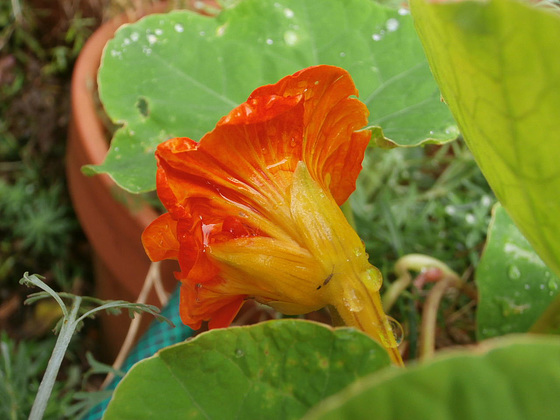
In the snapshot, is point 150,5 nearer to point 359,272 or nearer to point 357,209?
point 357,209

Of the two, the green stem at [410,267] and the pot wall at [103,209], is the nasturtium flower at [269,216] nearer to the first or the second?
the green stem at [410,267]

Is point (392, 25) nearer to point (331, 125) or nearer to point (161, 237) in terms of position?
point (331, 125)

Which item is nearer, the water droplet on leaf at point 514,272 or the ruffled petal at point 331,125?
the ruffled petal at point 331,125

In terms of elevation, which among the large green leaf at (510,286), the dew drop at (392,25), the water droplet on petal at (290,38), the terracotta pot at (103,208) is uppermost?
the dew drop at (392,25)

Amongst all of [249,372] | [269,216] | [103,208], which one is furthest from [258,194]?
[103,208]

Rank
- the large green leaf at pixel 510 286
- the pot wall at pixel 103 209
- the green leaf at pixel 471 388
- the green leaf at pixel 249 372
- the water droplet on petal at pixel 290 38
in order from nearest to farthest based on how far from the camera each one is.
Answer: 1. the green leaf at pixel 471 388
2. the green leaf at pixel 249 372
3. the large green leaf at pixel 510 286
4. the water droplet on petal at pixel 290 38
5. the pot wall at pixel 103 209

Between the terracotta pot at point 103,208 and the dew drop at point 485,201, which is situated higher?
→ the dew drop at point 485,201

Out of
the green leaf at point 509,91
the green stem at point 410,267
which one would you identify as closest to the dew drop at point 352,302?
the green leaf at point 509,91

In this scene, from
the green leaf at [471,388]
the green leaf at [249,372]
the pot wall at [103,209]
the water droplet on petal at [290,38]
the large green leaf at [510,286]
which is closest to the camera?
the green leaf at [471,388]
